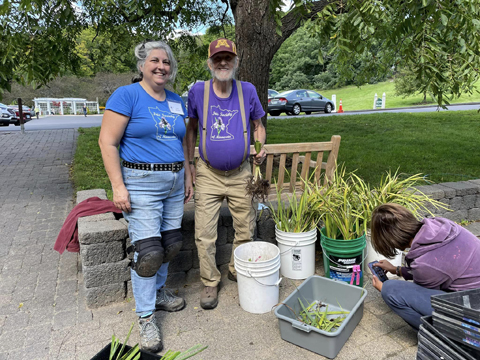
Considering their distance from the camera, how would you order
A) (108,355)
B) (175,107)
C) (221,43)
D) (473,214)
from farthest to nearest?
1. (473,214)
2. (221,43)
3. (175,107)
4. (108,355)

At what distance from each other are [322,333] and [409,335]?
0.79m

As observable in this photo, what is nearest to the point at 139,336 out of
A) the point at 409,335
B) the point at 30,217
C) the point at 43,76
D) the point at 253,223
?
the point at 253,223

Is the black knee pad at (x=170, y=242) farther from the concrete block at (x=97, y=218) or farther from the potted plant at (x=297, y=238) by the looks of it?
the potted plant at (x=297, y=238)

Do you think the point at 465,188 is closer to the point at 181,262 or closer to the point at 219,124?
the point at 219,124

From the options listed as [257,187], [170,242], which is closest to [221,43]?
[257,187]

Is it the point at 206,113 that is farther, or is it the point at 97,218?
the point at 97,218

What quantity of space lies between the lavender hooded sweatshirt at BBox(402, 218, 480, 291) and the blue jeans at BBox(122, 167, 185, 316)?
174cm

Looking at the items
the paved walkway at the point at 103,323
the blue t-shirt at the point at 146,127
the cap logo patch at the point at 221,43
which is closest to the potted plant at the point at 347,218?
the paved walkway at the point at 103,323

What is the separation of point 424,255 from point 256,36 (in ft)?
14.1

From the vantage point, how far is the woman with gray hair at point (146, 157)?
2.48 m

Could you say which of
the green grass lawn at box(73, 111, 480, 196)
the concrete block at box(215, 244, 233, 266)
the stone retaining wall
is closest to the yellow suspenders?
the stone retaining wall

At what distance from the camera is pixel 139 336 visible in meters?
2.79

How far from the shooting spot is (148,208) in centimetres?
263

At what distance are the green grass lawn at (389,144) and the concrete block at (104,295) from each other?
3574 mm
